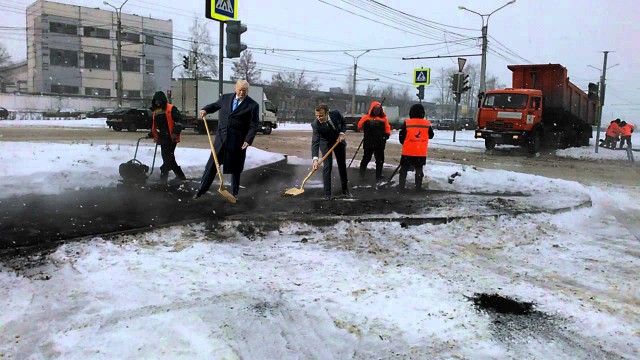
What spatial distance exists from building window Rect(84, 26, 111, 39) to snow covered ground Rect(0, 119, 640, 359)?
7885 cm

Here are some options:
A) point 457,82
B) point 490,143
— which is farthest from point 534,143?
point 457,82

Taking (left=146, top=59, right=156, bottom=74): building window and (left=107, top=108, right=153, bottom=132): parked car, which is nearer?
(left=107, top=108, right=153, bottom=132): parked car

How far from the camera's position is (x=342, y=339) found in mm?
3037

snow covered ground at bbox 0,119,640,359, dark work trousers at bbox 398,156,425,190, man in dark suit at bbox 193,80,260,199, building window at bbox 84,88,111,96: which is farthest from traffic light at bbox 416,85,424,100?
building window at bbox 84,88,111,96

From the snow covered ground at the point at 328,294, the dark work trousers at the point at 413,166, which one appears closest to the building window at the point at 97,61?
the dark work trousers at the point at 413,166

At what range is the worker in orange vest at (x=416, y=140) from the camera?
28.1 ft

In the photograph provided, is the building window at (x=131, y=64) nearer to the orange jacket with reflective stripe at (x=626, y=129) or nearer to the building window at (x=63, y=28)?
the building window at (x=63, y=28)

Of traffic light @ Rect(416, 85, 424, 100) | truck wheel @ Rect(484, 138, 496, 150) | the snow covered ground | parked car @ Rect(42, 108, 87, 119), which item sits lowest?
the snow covered ground

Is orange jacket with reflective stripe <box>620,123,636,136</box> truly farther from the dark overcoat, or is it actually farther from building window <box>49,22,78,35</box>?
building window <box>49,22,78,35</box>

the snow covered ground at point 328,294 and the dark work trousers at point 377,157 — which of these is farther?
the dark work trousers at point 377,157

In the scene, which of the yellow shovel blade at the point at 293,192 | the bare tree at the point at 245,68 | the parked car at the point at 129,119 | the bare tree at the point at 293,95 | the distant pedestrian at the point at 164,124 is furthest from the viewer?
the bare tree at the point at 293,95

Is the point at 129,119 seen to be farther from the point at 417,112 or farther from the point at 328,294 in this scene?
the point at 328,294

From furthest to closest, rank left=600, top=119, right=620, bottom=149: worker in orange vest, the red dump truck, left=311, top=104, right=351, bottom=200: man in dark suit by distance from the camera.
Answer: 1. left=600, top=119, right=620, bottom=149: worker in orange vest
2. the red dump truck
3. left=311, top=104, right=351, bottom=200: man in dark suit

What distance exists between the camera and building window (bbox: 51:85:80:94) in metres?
70.2
